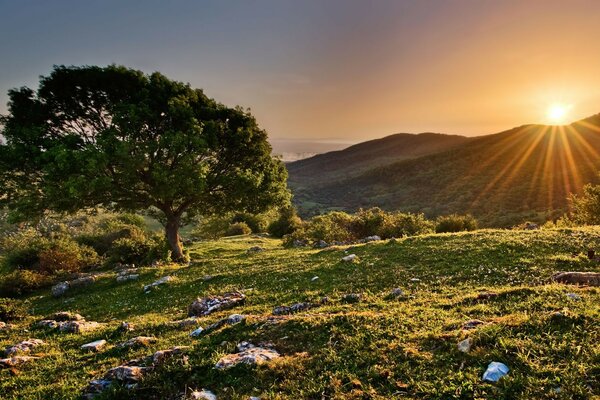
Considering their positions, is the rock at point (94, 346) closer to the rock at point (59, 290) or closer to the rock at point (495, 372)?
the rock at point (495, 372)

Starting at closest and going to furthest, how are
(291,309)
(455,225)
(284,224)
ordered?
(291,309) < (455,225) < (284,224)

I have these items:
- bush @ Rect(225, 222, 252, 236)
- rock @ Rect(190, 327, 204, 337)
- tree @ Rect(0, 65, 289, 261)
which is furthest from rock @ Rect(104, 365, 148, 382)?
bush @ Rect(225, 222, 252, 236)

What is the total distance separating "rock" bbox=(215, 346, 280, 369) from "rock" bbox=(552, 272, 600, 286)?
10.3 metres

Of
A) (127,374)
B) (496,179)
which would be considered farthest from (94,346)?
(496,179)

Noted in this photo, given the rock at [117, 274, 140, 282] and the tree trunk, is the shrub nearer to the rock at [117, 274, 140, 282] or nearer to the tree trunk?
the rock at [117, 274, 140, 282]

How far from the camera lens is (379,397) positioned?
6.19 m

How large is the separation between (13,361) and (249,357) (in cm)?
768

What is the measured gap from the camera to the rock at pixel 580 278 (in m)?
10.9

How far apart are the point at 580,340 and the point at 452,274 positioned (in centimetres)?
863

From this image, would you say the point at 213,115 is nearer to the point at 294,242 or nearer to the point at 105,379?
the point at 294,242

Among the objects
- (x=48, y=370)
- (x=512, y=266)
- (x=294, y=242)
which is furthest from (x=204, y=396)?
(x=294, y=242)

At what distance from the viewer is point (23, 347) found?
37.6 feet

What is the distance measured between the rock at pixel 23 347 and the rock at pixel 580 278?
18.4m

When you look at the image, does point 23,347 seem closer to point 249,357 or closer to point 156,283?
point 249,357
